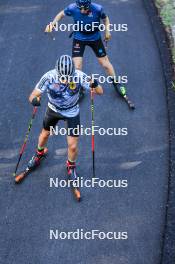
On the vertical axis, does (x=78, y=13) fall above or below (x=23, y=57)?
above

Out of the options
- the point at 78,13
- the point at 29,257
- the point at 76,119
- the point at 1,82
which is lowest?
the point at 29,257

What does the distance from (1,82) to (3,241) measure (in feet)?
13.6

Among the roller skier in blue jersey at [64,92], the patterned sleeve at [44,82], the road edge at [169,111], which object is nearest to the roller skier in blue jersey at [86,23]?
the road edge at [169,111]

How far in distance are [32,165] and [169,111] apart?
3.06 m

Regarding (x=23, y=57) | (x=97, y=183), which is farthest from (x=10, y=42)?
(x=97, y=183)

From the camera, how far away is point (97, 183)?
23.9ft

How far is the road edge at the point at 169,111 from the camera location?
20.7 ft

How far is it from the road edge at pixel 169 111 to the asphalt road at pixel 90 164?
10 cm

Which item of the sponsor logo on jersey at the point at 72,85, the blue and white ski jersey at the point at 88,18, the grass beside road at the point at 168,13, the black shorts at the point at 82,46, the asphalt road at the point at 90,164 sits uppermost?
the blue and white ski jersey at the point at 88,18

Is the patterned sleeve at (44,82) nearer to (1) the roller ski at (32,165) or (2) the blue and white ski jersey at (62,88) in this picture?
(2) the blue and white ski jersey at (62,88)

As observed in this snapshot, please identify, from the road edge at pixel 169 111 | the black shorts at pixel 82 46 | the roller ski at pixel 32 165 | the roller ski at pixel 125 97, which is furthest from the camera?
the roller ski at pixel 125 97

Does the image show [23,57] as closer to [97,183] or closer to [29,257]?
[97,183]

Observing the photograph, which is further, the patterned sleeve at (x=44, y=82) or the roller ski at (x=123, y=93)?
the roller ski at (x=123, y=93)

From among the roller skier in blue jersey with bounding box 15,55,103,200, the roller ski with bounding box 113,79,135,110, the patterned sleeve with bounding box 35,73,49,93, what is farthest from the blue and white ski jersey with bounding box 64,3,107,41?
the patterned sleeve with bounding box 35,73,49,93
